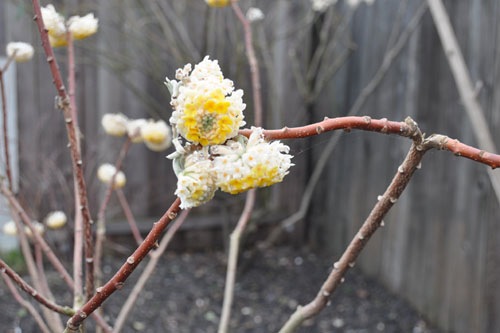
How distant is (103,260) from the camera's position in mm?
3271

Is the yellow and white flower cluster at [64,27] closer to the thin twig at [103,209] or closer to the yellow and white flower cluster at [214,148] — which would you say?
the thin twig at [103,209]

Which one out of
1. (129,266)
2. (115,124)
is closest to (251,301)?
(115,124)

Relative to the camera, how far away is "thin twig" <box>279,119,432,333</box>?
701mm

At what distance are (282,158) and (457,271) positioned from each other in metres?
2.00

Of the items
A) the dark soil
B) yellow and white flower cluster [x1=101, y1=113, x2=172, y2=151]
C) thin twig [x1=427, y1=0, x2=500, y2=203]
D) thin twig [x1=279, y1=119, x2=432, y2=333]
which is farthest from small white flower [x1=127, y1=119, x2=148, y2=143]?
the dark soil

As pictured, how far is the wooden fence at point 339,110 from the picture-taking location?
7.41 feet

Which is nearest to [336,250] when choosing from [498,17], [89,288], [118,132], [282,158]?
[498,17]

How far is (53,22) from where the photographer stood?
0.99m

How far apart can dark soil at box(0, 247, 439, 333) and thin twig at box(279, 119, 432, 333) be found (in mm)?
1606

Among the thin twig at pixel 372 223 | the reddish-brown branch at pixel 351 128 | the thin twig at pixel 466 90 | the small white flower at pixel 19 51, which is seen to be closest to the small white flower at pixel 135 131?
the small white flower at pixel 19 51

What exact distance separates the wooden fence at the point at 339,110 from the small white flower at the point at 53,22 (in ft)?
5.07

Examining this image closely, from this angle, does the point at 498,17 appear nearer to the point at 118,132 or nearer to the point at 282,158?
the point at 118,132

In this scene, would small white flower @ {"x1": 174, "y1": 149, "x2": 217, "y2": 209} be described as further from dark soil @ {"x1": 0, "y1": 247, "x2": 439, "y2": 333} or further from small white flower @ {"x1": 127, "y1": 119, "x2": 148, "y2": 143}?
dark soil @ {"x1": 0, "y1": 247, "x2": 439, "y2": 333}

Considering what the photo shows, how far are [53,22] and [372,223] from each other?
59 cm
